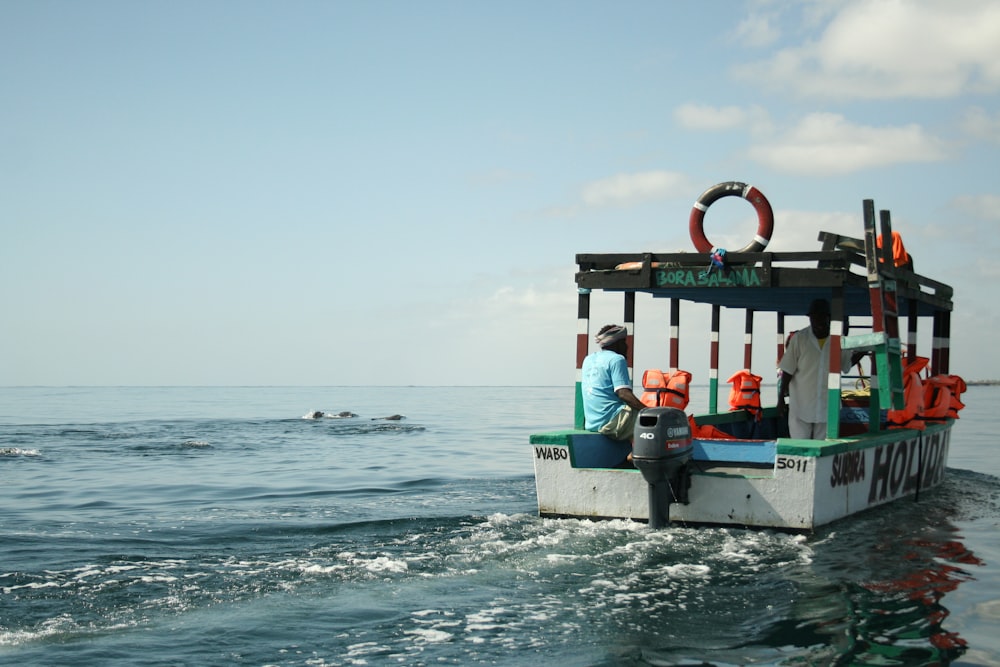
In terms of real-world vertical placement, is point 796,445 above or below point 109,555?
above

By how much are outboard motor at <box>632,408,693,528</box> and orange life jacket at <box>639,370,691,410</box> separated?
1.30 m

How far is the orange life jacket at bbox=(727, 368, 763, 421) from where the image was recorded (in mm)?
13656

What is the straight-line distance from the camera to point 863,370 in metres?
16.6

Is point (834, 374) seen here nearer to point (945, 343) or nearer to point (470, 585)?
point (470, 585)

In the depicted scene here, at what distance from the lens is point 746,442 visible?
33.3 ft

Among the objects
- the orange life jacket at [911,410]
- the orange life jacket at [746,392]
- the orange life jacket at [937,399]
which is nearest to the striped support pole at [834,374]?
the orange life jacket at [911,410]

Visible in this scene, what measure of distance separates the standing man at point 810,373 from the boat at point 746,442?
0.95 ft

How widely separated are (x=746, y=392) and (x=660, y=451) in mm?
5026

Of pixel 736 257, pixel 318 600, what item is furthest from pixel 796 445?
pixel 318 600

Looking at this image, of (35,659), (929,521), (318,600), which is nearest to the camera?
(35,659)

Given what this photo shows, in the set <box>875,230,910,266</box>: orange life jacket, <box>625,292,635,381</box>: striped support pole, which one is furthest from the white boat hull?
<box>875,230,910,266</box>: orange life jacket

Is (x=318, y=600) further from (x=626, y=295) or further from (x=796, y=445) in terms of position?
(x=626, y=295)

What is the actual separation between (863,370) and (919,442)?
408 centimetres

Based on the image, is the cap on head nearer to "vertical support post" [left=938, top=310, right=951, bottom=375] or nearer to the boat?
the boat
